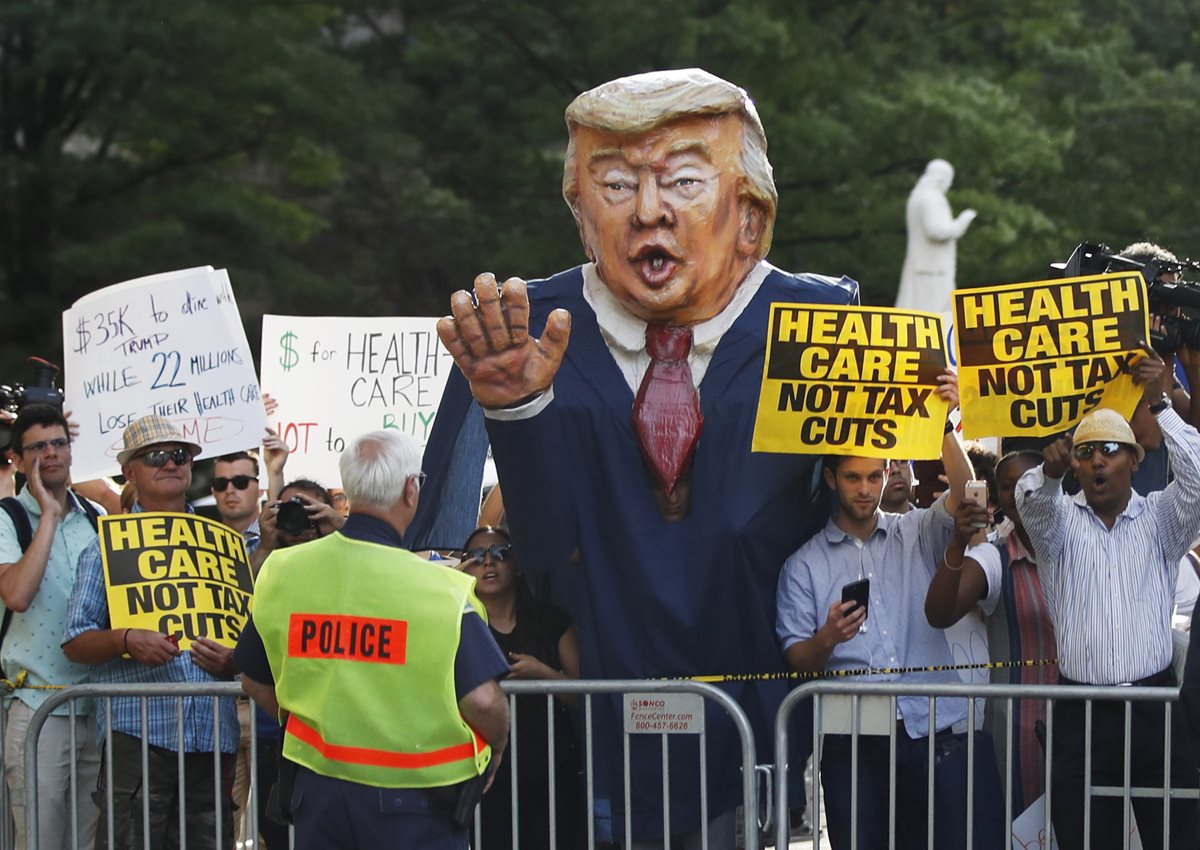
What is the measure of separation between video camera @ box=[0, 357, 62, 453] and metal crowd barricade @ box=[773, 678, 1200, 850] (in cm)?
286

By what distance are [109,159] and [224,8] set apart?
1712mm

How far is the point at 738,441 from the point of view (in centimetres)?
583

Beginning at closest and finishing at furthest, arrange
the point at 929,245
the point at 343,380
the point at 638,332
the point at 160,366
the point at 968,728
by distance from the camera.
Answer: the point at 968,728 → the point at 638,332 → the point at 160,366 → the point at 343,380 → the point at 929,245

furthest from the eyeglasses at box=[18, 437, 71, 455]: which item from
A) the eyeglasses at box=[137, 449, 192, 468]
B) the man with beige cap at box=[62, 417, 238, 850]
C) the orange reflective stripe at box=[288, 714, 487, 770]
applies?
the orange reflective stripe at box=[288, 714, 487, 770]

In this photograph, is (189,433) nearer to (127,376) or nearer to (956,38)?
(127,376)

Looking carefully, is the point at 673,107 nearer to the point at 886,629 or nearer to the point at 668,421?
the point at 668,421

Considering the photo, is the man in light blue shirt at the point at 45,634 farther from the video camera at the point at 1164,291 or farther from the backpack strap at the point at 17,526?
the video camera at the point at 1164,291

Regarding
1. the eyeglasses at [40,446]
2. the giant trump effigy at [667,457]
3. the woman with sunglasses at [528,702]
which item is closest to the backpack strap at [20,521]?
the eyeglasses at [40,446]

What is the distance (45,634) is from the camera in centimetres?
631

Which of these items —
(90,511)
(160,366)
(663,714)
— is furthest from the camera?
(160,366)

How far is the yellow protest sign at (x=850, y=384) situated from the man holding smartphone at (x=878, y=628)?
9 centimetres

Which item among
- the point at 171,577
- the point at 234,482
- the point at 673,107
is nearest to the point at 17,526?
the point at 171,577

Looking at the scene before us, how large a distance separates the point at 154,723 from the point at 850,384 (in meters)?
2.34

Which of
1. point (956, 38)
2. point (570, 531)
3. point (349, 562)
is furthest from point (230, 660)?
point (956, 38)
